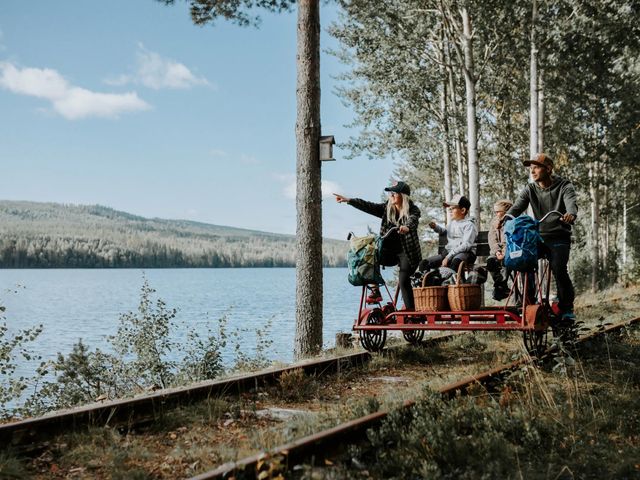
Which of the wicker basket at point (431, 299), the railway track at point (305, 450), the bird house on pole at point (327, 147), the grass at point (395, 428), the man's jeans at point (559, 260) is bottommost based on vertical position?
the grass at point (395, 428)

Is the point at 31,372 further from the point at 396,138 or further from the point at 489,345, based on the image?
the point at 396,138

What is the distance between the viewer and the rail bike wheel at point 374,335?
28.8 feet

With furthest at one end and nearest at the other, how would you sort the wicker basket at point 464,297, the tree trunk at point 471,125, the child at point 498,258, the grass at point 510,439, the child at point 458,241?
1. the tree trunk at point 471,125
2. the child at point 498,258
3. the child at point 458,241
4. the wicker basket at point 464,297
5. the grass at point 510,439

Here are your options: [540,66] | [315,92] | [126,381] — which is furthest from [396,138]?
[126,381]

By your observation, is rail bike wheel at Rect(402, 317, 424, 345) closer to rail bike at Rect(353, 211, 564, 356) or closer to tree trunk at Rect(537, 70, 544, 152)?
rail bike at Rect(353, 211, 564, 356)

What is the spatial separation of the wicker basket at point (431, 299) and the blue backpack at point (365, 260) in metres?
0.56

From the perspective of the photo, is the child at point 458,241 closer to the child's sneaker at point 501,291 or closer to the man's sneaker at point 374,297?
the man's sneaker at point 374,297

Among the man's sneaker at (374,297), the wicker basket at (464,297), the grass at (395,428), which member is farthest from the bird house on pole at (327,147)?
the grass at (395,428)

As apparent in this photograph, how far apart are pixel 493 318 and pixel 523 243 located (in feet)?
3.20

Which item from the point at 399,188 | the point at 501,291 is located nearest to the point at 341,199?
the point at 399,188

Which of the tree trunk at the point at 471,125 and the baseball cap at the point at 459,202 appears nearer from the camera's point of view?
the baseball cap at the point at 459,202

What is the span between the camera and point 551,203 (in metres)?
8.40

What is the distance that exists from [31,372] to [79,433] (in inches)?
490

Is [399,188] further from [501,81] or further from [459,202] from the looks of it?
[501,81]
